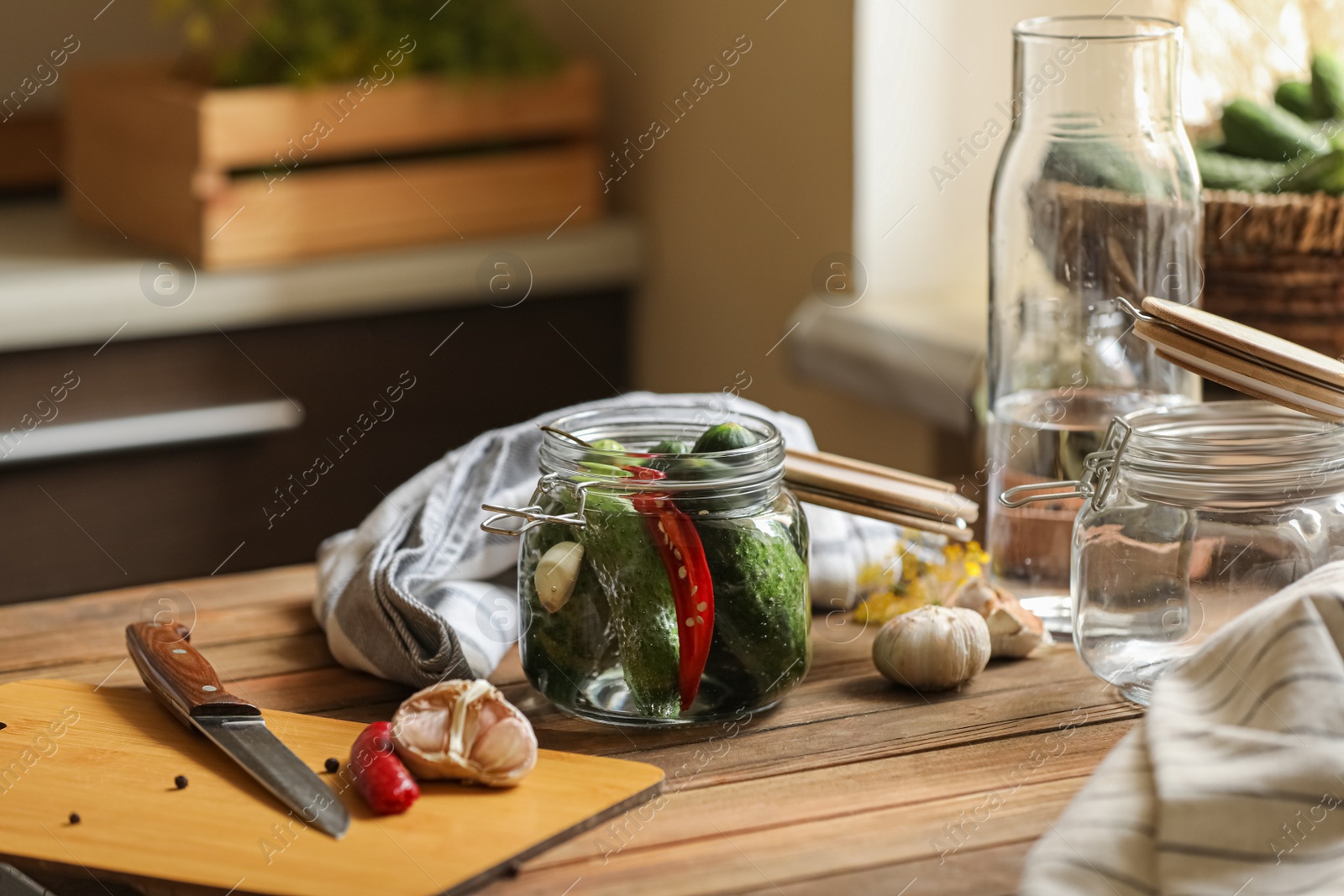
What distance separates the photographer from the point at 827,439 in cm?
179

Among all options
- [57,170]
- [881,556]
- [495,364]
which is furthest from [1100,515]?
[57,170]

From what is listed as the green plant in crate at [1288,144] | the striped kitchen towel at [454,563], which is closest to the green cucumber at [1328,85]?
the green plant in crate at [1288,144]

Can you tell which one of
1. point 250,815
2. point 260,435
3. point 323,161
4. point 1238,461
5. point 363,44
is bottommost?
point 260,435

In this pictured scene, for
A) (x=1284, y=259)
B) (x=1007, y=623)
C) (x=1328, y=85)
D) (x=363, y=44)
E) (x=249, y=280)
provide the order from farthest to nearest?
(x=363, y=44)
(x=249, y=280)
(x=1328, y=85)
(x=1284, y=259)
(x=1007, y=623)

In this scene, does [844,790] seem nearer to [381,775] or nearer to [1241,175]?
[381,775]

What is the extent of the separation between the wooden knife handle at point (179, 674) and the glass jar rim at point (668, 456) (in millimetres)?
196

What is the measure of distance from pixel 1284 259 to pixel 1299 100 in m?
0.26

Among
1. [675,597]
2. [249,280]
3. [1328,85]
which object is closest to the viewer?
[675,597]

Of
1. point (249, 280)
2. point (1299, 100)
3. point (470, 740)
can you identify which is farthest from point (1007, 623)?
point (249, 280)

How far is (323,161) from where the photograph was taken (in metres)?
1.94

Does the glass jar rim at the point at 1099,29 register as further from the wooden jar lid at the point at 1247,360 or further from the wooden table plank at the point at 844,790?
the wooden table plank at the point at 844,790

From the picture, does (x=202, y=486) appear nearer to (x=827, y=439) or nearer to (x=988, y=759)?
(x=827, y=439)

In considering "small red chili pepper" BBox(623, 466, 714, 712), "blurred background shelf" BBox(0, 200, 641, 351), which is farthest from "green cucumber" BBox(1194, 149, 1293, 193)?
"blurred background shelf" BBox(0, 200, 641, 351)

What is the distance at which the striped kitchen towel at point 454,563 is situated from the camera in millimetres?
779
